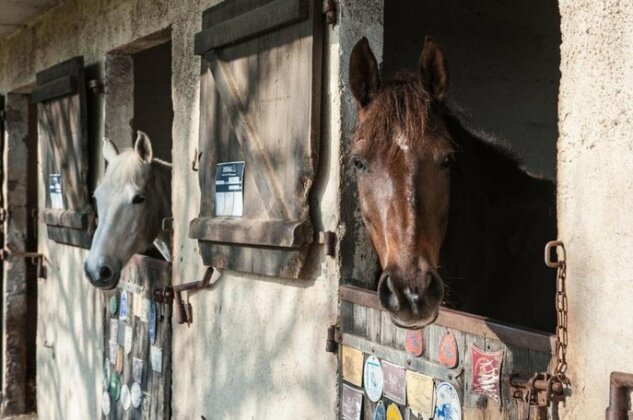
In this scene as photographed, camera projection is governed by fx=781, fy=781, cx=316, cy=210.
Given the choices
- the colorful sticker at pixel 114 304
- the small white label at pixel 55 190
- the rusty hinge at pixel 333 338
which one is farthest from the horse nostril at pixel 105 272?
the rusty hinge at pixel 333 338

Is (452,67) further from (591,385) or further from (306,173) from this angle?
(591,385)

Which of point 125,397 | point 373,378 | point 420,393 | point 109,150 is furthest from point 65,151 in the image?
point 420,393

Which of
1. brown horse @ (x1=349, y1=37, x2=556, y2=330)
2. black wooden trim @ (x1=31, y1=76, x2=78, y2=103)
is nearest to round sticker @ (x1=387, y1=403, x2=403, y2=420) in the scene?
brown horse @ (x1=349, y1=37, x2=556, y2=330)

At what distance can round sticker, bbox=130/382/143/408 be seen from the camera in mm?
4320

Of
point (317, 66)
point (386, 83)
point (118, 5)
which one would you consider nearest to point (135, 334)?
point (118, 5)

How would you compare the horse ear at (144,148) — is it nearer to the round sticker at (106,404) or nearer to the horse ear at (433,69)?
the round sticker at (106,404)

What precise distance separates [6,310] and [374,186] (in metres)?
5.69

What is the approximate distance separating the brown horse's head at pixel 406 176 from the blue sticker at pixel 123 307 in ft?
8.49

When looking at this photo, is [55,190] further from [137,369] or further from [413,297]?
[413,297]

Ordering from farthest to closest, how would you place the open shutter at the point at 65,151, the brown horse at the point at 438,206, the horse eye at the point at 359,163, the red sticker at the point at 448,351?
the open shutter at the point at 65,151
the horse eye at the point at 359,163
the red sticker at the point at 448,351
the brown horse at the point at 438,206

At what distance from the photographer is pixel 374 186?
2.24 metres

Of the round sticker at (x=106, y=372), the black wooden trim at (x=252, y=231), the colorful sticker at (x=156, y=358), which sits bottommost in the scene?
the round sticker at (x=106, y=372)

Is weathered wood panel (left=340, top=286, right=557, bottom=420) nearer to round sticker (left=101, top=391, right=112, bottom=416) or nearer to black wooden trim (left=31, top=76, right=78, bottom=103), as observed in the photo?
round sticker (left=101, top=391, right=112, bottom=416)

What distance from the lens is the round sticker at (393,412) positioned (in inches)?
96.3
